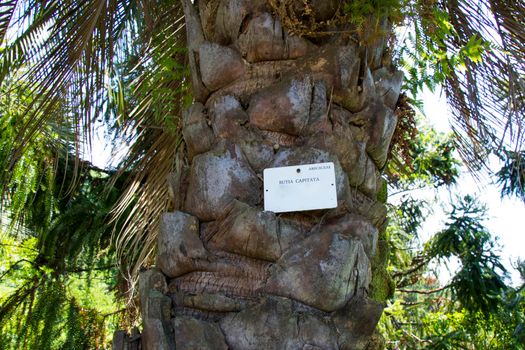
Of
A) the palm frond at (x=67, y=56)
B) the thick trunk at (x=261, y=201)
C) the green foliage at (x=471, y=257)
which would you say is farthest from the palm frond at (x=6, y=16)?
the green foliage at (x=471, y=257)

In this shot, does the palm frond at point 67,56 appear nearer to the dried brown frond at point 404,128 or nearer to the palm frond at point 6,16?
the palm frond at point 6,16

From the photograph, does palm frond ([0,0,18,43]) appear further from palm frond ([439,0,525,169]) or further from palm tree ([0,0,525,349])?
palm frond ([439,0,525,169])

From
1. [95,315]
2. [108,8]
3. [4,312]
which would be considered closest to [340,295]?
[108,8]

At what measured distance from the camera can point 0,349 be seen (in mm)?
4309

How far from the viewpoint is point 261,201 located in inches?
87.4

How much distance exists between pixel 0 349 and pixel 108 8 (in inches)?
97.5

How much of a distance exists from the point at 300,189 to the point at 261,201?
150 mm

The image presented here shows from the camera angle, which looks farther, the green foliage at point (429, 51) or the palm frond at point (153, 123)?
the palm frond at point (153, 123)

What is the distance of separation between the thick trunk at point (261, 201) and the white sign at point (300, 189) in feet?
0.14

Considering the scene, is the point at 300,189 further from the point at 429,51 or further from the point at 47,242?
the point at 47,242

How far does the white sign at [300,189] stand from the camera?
2160mm

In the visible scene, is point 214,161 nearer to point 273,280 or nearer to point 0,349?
point 273,280

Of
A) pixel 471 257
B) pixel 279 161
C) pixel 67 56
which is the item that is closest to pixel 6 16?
pixel 67 56

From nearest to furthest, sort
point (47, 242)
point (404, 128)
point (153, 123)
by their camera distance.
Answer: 1. point (404, 128)
2. point (153, 123)
3. point (47, 242)
